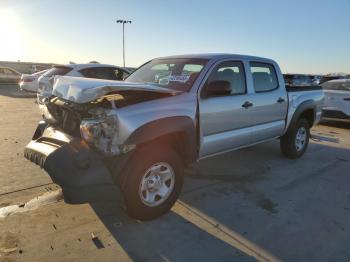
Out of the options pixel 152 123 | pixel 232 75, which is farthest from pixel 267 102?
pixel 152 123

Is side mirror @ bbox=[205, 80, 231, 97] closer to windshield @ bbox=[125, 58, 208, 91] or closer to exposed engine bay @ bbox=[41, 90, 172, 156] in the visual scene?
windshield @ bbox=[125, 58, 208, 91]

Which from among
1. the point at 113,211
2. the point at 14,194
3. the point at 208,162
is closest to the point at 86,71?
the point at 208,162

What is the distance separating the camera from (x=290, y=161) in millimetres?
6551

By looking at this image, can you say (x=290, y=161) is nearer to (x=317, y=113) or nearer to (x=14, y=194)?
(x=317, y=113)

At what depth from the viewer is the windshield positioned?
4504 mm

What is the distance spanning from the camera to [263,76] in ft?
18.8

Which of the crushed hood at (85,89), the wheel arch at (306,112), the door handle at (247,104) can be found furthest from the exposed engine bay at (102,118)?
the wheel arch at (306,112)

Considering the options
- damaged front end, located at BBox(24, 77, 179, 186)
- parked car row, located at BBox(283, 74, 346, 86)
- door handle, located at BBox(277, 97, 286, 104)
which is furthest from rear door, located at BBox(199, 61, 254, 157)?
parked car row, located at BBox(283, 74, 346, 86)

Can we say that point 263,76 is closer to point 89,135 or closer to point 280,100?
point 280,100

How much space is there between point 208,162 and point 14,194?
3.24 metres

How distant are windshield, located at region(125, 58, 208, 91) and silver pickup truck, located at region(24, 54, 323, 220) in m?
0.02

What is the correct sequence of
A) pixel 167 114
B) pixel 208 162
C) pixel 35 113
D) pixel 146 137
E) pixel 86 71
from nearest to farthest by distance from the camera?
pixel 146 137 < pixel 167 114 < pixel 208 162 < pixel 86 71 < pixel 35 113

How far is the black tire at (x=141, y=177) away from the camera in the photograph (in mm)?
3564

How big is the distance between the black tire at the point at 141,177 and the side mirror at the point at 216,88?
3.37 feet
